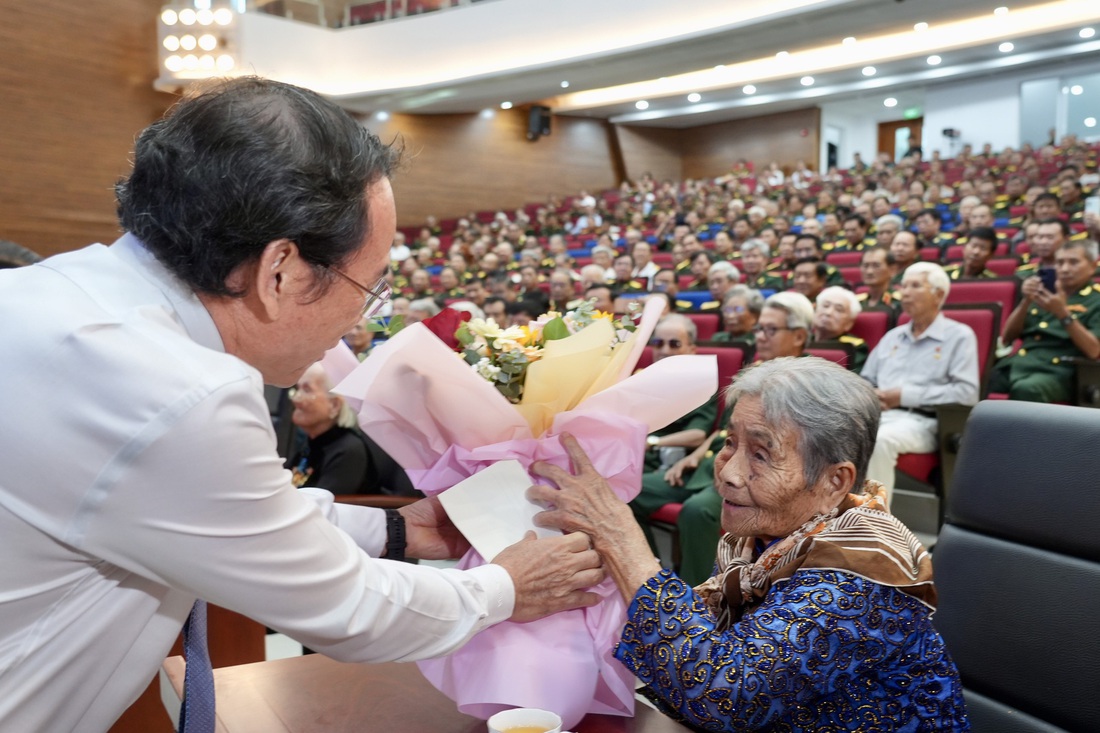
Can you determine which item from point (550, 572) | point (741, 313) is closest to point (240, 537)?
point (550, 572)

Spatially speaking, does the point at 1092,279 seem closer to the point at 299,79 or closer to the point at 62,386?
the point at 62,386

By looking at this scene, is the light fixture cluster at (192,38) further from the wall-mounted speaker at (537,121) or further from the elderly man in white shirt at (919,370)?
the wall-mounted speaker at (537,121)

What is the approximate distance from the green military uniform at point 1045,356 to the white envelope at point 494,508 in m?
3.71

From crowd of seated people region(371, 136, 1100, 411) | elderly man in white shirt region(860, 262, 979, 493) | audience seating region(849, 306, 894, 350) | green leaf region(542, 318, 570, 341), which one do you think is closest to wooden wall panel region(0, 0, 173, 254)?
crowd of seated people region(371, 136, 1100, 411)

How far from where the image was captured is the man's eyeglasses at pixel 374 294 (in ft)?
3.17

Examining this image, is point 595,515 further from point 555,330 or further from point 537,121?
point 537,121

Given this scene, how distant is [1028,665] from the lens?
116 centimetres

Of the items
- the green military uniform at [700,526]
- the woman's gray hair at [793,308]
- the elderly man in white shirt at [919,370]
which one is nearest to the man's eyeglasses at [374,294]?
the green military uniform at [700,526]

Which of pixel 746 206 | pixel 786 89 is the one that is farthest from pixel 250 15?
pixel 786 89

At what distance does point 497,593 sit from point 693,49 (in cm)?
1295

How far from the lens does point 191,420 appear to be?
73 centimetres

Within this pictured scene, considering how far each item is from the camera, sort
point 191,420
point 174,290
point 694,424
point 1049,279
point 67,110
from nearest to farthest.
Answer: point 191,420, point 174,290, point 694,424, point 1049,279, point 67,110

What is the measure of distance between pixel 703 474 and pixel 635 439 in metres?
2.28

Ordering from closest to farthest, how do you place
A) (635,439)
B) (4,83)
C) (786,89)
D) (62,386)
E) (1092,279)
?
(62,386) → (635,439) → (1092,279) → (4,83) → (786,89)
